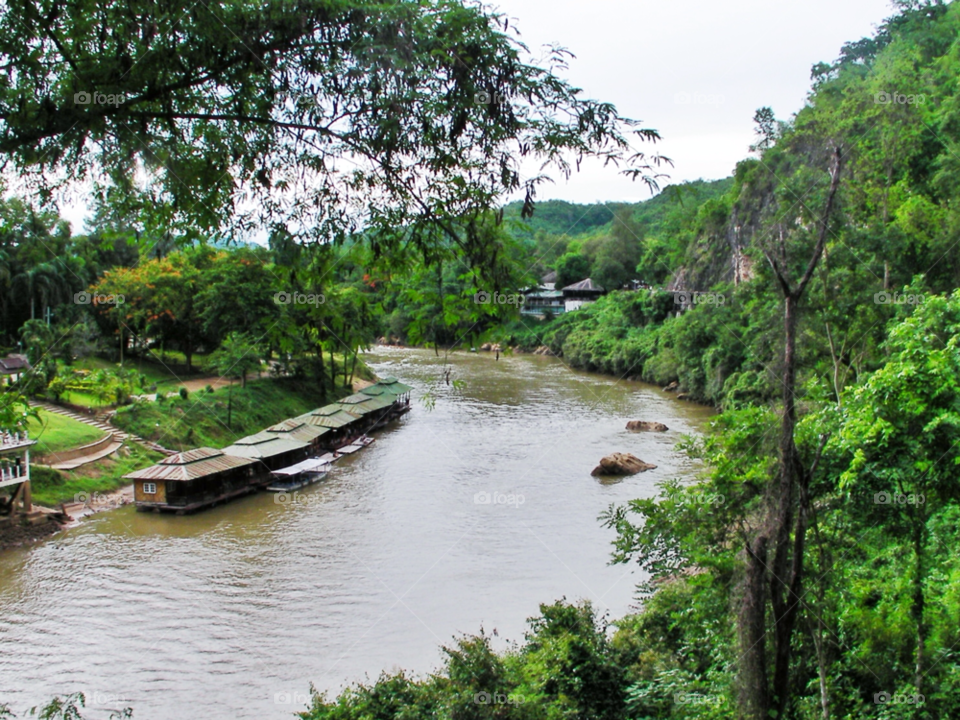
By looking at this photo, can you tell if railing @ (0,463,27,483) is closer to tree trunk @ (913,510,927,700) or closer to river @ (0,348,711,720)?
river @ (0,348,711,720)

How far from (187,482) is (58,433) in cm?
402

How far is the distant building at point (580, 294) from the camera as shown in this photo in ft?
154

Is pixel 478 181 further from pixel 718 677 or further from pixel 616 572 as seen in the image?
pixel 616 572

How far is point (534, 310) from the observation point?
45812 mm

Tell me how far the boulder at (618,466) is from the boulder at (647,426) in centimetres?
490

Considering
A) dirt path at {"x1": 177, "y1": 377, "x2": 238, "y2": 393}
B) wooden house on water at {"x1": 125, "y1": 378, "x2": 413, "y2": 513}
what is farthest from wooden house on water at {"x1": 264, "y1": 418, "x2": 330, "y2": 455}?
dirt path at {"x1": 177, "y1": 377, "x2": 238, "y2": 393}

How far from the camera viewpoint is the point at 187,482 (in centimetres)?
1628

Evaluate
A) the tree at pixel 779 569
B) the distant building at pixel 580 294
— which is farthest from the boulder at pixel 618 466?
the distant building at pixel 580 294

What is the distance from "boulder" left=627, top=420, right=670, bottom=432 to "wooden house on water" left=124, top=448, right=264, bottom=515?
1202cm

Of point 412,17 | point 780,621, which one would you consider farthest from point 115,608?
point 412,17

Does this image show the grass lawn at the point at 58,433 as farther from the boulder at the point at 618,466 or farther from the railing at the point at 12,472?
the boulder at the point at 618,466

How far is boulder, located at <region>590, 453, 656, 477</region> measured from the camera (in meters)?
17.8

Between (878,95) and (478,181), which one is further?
(878,95)

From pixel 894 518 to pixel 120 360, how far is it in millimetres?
25511
